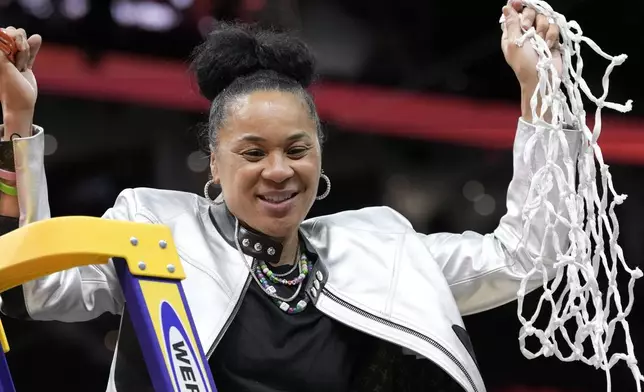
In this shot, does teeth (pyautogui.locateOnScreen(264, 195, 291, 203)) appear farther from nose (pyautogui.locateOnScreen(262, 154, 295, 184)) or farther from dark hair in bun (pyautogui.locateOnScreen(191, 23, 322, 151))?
dark hair in bun (pyautogui.locateOnScreen(191, 23, 322, 151))

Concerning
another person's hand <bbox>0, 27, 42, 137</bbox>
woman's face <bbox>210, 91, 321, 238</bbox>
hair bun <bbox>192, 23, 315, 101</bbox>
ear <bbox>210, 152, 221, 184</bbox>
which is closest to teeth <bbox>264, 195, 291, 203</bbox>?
woman's face <bbox>210, 91, 321, 238</bbox>

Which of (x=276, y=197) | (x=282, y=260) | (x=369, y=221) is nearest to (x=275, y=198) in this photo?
(x=276, y=197)

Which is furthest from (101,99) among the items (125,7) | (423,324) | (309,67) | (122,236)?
(122,236)

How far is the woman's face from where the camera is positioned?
63.1 inches

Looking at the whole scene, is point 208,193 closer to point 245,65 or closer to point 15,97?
point 245,65

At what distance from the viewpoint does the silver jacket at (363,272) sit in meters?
1.49

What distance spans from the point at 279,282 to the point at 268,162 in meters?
0.18

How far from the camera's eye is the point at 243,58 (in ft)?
5.61

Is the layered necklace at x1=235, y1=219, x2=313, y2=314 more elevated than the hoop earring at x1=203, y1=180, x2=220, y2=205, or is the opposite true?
the hoop earring at x1=203, y1=180, x2=220, y2=205

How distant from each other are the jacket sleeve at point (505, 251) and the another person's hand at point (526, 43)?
76 mm

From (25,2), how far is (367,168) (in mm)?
815

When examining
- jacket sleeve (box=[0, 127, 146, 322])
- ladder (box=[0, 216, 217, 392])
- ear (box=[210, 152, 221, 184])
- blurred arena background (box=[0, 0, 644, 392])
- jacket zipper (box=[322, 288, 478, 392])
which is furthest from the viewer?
blurred arena background (box=[0, 0, 644, 392])

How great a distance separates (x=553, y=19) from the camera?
162 centimetres

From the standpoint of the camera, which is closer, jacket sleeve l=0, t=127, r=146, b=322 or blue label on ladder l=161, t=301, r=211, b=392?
blue label on ladder l=161, t=301, r=211, b=392
